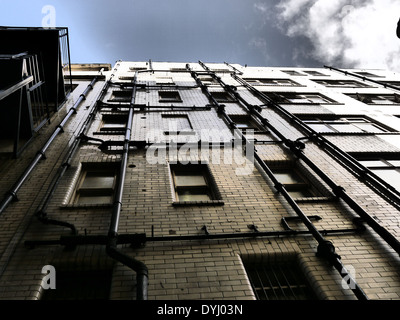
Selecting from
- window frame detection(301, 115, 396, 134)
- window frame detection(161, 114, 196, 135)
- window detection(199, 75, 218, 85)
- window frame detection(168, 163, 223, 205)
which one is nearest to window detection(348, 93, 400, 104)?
window frame detection(301, 115, 396, 134)

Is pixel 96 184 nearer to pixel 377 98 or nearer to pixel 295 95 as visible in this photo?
pixel 295 95

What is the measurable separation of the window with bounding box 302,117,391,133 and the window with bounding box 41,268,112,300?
10352 millimetres

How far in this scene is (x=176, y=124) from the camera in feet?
34.1

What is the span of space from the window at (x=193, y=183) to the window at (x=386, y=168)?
5.78 metres

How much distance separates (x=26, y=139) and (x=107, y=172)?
316 centimetres

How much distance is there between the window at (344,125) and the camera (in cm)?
1127

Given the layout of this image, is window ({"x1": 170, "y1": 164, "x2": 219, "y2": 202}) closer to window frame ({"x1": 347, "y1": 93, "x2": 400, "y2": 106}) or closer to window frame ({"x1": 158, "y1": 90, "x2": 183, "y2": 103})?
window frame ({"x1": 158, "y1": 90, "x2": 183, "y2": 103})

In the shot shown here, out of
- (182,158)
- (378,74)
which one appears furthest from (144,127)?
(378,74)

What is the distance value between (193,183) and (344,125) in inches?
348

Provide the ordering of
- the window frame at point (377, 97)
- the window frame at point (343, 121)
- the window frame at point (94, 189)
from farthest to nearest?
the window frame at point (377, 97)
the window frame at point (343, 121)
the window frame at point (94, 189)

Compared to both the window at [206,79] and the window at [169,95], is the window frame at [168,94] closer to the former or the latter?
the window at [169,95]

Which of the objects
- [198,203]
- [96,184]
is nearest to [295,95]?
[198,203]

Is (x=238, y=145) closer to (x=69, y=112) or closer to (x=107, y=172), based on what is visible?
(x=107, y=172)

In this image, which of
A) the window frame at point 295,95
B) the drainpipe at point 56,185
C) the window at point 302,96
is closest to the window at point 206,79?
the window frame at point 295,95
